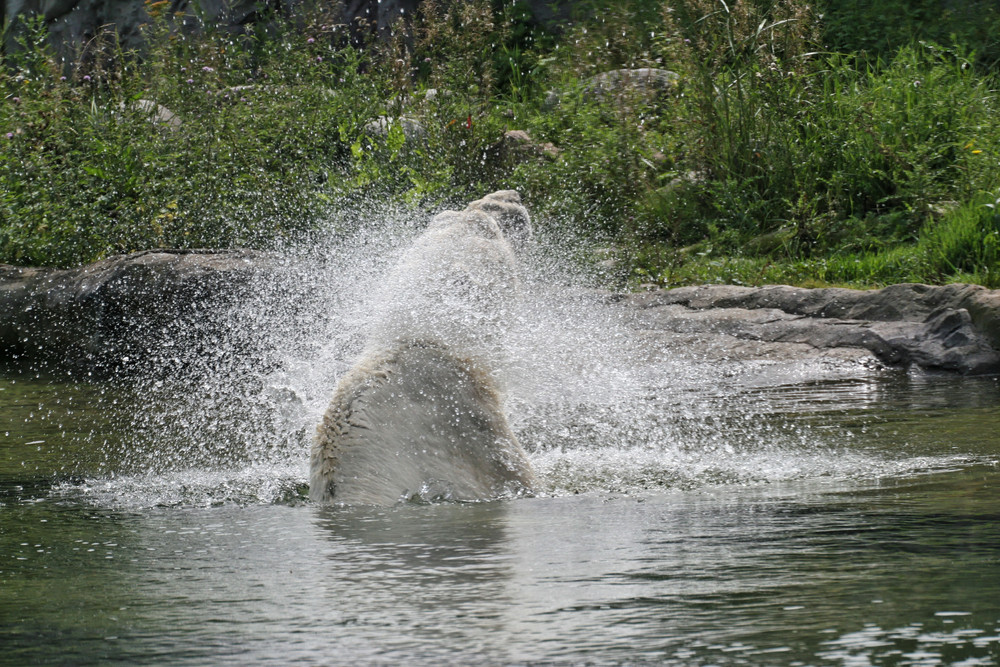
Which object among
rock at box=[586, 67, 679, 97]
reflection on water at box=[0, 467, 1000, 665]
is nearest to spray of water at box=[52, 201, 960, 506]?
reflection on water at box=[0, 467, 1000, 665]

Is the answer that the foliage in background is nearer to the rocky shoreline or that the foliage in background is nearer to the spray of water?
the spray of water

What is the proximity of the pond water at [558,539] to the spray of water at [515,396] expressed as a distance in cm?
3

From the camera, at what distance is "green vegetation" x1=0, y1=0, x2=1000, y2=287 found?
8.47 m

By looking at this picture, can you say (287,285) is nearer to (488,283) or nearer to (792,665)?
(488,283)

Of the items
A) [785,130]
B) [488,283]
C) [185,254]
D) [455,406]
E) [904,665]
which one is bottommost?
[904,665]

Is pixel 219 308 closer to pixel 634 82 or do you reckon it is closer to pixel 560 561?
pixel 634 82

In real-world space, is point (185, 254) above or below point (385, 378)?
above

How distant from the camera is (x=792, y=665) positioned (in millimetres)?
1602

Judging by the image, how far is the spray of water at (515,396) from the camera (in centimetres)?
396

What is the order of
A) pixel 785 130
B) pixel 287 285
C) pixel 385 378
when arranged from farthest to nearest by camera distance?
pixel 785 130 < pixel 287 285 < pixel 385 378

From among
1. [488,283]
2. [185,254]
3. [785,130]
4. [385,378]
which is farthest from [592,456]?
[785,130]

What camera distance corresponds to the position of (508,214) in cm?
518

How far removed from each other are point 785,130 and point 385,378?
21.5 feet

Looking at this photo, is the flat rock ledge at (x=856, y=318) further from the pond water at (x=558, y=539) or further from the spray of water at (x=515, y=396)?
the pond water at (x=558, y=539)
